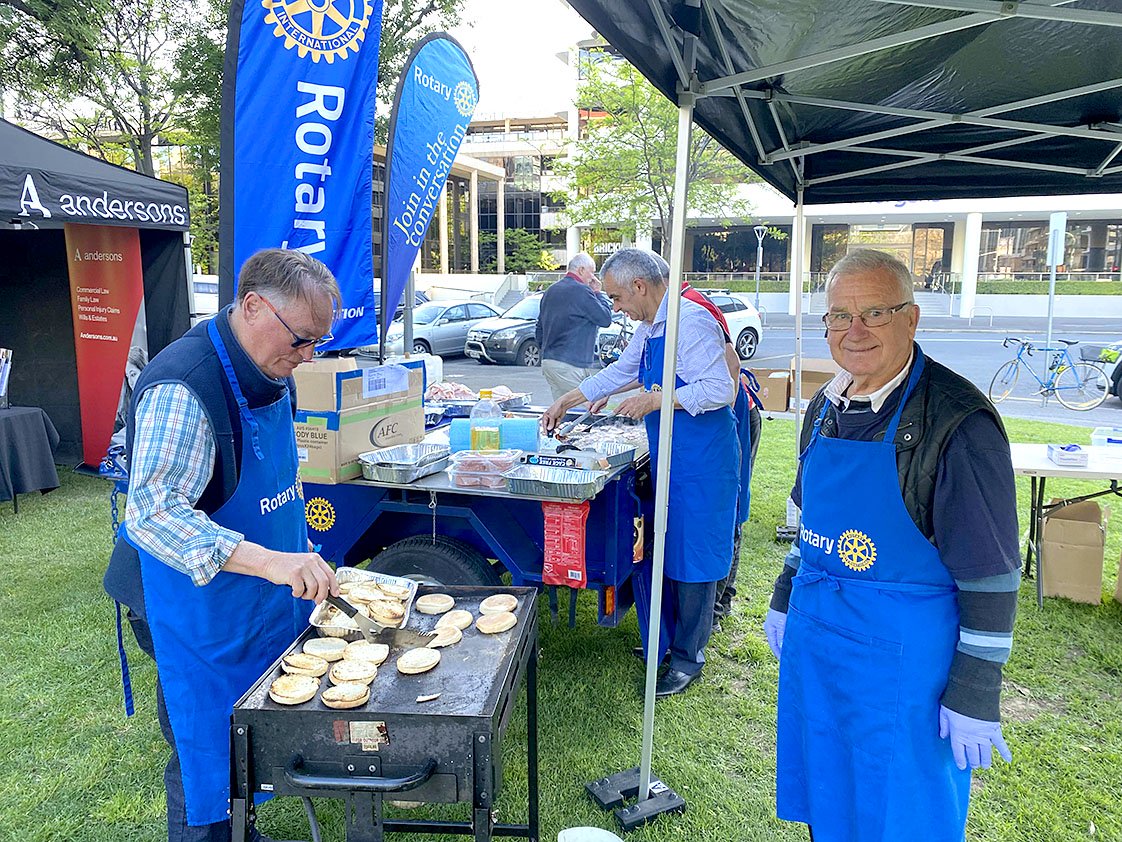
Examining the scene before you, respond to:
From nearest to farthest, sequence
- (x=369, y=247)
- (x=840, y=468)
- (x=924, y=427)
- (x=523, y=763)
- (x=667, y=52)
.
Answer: (x=924, y=427), (x=840, y=468), (x=667, y=52), (x=523, y=763), (x=369, y=247)

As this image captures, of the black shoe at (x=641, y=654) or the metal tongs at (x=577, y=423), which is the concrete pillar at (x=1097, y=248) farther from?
the black shoe at (x=641, y=654)

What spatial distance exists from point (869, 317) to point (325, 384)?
7.18 ft

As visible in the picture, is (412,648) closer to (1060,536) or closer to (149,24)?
(1060,536)

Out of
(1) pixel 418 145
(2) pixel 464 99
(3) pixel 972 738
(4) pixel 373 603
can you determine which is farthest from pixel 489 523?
(2) pixel 464 99

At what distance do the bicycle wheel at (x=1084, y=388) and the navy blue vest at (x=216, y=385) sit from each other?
12.3 m

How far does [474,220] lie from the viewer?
4253 centimetres

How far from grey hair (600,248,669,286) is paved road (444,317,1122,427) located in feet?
23.9

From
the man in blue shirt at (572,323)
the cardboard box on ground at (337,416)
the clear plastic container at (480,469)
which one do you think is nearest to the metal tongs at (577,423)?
the clear plastic container at (480,469)

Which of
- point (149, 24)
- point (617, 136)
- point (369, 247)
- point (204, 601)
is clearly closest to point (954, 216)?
point (617, 136)

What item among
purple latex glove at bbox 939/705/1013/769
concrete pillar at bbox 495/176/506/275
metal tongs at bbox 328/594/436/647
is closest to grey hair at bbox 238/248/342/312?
metal tongs at bbox 328/594/436/647

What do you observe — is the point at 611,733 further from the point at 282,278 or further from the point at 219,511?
the point at 282,278

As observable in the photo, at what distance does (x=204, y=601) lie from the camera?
1.93 metres

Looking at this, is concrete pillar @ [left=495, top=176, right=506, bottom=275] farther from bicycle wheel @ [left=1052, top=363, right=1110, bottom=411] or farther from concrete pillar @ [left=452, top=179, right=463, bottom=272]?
bicycle wheel @ [left=1052, top=363, right=1110, bottom=411]

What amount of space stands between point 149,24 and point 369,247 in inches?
448
